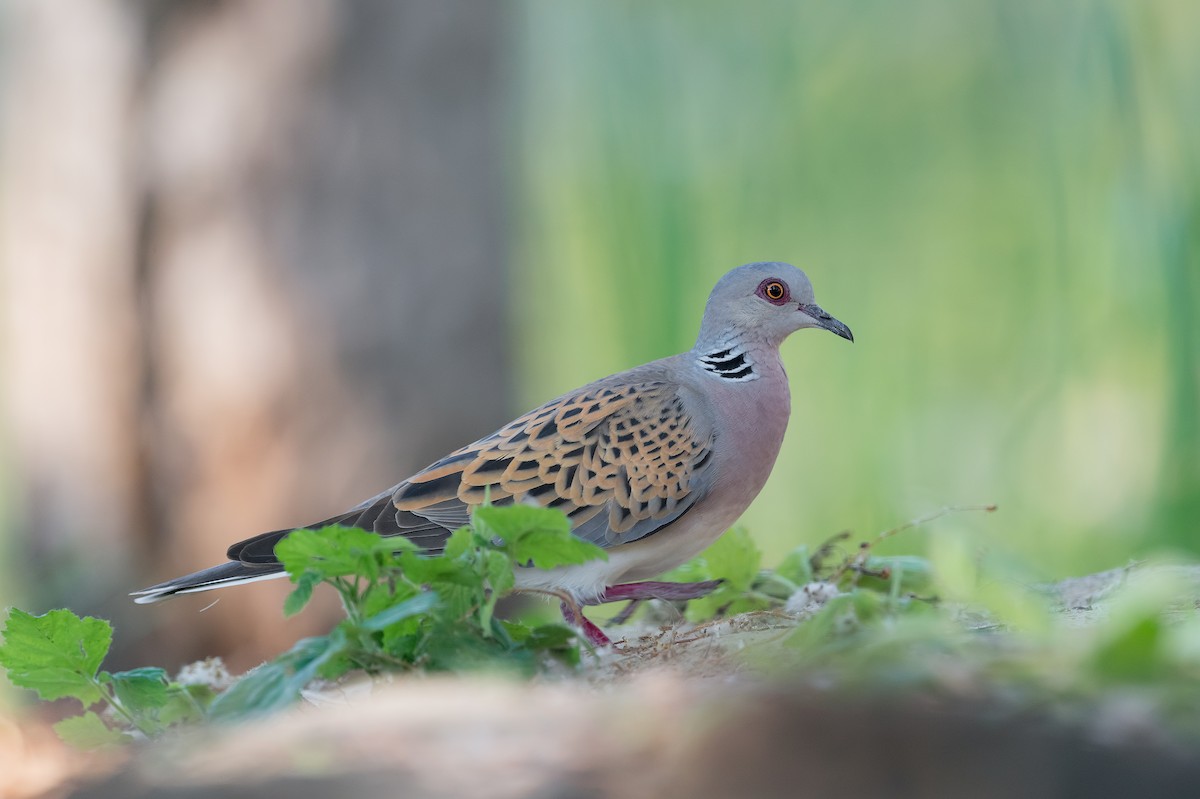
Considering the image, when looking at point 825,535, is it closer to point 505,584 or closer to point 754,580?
point 754,580

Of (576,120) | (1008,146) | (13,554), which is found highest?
(576,120)

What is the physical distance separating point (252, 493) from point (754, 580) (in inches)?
113

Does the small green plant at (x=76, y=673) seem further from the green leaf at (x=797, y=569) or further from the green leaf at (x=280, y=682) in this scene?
the green leaf at (x=797, y=569)

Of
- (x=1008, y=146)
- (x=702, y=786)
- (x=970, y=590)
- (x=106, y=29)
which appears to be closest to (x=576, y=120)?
(x=1008, y=146)

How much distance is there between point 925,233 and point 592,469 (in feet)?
13.1

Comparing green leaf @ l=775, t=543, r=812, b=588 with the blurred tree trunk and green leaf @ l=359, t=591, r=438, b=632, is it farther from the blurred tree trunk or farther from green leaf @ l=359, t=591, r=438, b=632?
the blurred tree trunk

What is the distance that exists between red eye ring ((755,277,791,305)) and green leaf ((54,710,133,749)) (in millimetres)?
1930

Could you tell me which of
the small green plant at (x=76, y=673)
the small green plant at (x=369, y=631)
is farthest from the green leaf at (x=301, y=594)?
the small green plant at (x=76, y=673)

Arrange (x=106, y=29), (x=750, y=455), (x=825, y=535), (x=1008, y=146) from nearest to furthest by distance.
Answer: (x=750, y=455) < (x=106, y=29) < (x=825, y=535) < (x=1008, y=146)

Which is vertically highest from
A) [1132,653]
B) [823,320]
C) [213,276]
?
[213,276]

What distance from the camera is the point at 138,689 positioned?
180 cm

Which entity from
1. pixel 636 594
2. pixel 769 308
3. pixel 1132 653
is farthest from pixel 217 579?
pixel 1132 653

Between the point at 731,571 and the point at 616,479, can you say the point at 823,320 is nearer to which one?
the point at 616,479

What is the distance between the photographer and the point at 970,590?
2.01 metres
